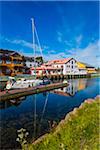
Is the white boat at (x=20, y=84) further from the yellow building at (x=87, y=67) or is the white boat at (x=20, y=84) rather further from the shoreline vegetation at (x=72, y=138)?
the yellow building at (x=87, y=67)

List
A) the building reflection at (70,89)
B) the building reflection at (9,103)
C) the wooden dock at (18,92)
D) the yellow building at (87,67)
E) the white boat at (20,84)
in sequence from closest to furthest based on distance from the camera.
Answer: the building reflection at (9,103), the wooden dock at (18,92), the white boat at (20,84), the building reflection at (70,89), the yellow building at (87,67)

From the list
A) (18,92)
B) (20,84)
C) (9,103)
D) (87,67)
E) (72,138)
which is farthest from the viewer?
(87,67)

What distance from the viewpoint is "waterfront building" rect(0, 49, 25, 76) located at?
1803 inches

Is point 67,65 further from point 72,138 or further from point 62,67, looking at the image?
point 72,138

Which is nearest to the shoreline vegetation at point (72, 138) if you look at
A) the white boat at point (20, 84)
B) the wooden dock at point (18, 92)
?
the wooden dock at point (18, 92)

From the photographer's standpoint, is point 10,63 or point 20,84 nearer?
point 20,84

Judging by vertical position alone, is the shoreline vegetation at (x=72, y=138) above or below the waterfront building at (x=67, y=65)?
below

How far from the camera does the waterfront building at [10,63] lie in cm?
4579

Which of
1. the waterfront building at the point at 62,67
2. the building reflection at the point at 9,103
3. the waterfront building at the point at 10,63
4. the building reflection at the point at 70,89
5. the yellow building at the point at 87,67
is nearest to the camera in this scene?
the building reflection at the point at 9,103

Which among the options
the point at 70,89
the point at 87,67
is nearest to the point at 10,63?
the point at 70,89

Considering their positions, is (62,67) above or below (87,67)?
below

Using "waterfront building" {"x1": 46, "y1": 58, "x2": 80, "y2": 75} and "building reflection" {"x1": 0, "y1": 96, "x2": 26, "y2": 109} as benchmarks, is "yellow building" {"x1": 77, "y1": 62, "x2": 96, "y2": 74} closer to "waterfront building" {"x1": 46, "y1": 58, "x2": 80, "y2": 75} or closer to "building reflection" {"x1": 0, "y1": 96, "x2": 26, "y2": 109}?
"waterfront building" {"x1": 46, "y1": 58, "x2": 80, "y2": 75}

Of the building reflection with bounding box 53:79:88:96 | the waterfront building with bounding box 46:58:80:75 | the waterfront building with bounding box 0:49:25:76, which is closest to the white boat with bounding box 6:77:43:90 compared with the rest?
the building reflection with bounding box 53:79:88:96

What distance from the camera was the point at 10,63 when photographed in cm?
4712
